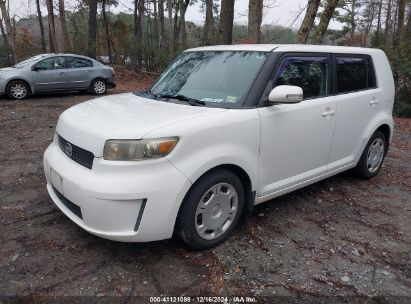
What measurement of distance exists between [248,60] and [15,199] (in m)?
3.04

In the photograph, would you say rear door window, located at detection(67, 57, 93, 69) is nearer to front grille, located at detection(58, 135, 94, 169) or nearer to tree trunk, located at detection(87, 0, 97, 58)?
tree trunk, located at detection(87, 0, 97, 58)

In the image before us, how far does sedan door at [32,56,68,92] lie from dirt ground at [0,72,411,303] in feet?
26.8

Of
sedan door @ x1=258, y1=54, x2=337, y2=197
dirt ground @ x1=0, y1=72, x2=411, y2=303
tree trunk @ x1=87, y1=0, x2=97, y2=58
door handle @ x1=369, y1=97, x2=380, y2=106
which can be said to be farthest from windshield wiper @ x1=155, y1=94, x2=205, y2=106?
tree trunk @ x1=87, y1=0, x2=97, y2=58

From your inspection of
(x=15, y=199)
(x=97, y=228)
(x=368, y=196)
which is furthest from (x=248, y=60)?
(x=15, y=199)

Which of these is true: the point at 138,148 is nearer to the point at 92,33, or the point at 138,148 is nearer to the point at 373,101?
the point at 373,101

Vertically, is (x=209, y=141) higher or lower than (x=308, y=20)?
lower

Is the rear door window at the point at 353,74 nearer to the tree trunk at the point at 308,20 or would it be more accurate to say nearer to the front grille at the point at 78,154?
the front grille at the point at 78,154

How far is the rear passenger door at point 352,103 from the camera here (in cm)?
441

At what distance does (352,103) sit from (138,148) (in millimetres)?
2830

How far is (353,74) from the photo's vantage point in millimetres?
4668

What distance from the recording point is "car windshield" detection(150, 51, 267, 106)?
11.9ft

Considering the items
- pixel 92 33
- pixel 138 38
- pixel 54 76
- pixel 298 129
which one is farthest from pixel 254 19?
pixel 138 38

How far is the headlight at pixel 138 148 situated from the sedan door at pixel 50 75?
34.4ft

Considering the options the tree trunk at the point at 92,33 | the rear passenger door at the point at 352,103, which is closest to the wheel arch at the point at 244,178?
A: the rear passenger door at the point at 352,103
